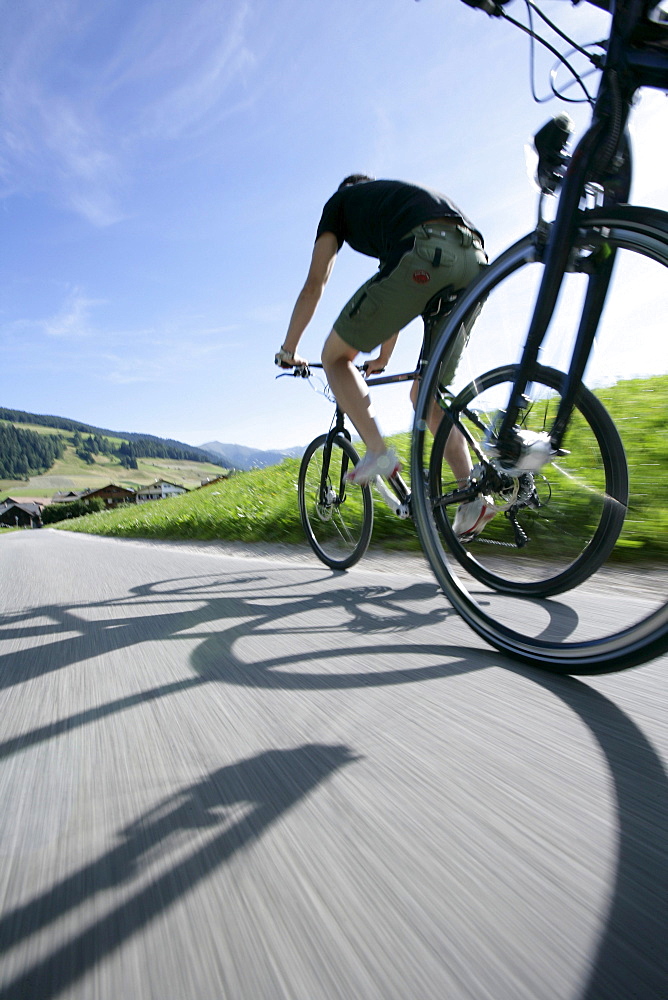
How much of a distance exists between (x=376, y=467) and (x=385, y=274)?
966 mm

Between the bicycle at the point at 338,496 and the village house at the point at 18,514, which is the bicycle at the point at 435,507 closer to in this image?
the bicycle at the point at 338,496

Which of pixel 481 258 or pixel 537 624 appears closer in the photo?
pixel 537 624

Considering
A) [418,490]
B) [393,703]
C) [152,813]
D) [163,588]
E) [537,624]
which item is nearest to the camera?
[152,813]

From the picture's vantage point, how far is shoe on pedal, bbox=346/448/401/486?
2902mm

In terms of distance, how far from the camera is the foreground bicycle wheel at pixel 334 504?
3467mm

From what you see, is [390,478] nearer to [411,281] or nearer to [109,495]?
[411,281]

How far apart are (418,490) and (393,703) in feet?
3.03

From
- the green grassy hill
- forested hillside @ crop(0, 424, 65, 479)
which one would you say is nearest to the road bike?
the green grassy hill

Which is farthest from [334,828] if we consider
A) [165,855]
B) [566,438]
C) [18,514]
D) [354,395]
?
[18,514]

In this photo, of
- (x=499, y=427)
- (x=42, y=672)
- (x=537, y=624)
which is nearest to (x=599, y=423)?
(x=499, y=427)

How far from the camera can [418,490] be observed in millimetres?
2123

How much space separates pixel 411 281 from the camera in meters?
2.44

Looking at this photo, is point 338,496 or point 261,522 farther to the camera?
point 261,522

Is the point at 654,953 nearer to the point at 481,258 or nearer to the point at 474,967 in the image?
the point at 474,967
